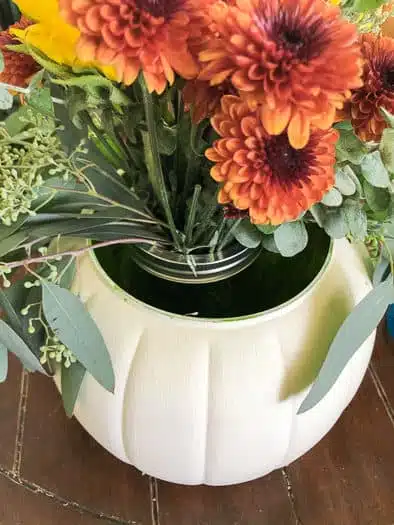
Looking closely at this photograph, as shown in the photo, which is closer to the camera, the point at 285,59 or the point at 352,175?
the point at 285,59

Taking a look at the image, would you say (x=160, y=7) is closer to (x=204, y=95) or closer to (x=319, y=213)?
(x=204, y=95)

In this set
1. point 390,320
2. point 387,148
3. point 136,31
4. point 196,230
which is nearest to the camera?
point 136,31

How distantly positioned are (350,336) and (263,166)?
20 cm

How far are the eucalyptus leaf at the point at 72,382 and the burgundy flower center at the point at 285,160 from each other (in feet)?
0.80

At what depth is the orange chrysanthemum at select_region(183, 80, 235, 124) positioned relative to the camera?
35 cm

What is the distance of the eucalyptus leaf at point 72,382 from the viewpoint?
52cm

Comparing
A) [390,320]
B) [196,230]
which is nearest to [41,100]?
[196,230]

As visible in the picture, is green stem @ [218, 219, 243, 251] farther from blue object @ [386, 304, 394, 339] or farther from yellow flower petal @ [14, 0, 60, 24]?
blue object @ [386, 304, 394, 339]

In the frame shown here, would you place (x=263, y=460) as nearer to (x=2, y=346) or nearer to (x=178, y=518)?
(x=178, y=518)

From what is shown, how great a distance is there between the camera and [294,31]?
30cm

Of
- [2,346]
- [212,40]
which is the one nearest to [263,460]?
[2,346]

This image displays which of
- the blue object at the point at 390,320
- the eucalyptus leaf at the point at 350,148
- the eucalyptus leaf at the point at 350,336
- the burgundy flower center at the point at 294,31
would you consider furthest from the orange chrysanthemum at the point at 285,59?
the blue object at the point at 390,320

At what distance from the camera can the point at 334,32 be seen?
299 millimetres

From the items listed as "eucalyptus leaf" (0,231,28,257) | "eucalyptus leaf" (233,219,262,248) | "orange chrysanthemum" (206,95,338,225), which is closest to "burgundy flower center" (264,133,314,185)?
"orange chrysanthemum" (206,95,338,225)
